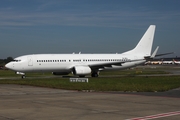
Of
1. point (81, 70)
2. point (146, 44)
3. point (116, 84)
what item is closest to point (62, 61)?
point (81, 70)

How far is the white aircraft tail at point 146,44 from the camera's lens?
5341 cm

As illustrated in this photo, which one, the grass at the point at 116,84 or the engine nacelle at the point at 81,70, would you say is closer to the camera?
the grass at the point at 116,84

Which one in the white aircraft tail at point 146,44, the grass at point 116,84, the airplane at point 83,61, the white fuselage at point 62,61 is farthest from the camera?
the white aircraft tail at point 146,44

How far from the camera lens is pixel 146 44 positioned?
54.0 metres

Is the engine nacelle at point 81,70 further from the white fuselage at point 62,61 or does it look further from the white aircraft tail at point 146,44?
the white aircraft tail at point 146,44

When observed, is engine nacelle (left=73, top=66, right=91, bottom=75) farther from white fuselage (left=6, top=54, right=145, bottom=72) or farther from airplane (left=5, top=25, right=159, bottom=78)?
white fuselage (left=6, top=54, right=145, bottom=72)

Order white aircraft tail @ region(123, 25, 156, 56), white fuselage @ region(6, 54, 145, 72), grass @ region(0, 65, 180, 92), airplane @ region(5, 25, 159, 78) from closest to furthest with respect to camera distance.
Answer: grass @ region(0, 65, 180, 92) → white fuselage @ region(6, 54, 145, 72) → airplane @ region(5, 25, 159, 78) → white aircraft tail @ region(123, 25, 156, 56)

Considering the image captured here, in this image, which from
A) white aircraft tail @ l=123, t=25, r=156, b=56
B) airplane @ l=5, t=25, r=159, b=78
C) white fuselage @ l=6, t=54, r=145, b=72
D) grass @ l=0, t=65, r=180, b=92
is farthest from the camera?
white aircraft tail @ l=123, t=25, r=156, b=56

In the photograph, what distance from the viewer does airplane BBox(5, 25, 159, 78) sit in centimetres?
4591

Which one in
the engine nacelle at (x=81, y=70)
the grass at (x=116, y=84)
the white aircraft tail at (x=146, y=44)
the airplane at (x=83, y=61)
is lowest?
the grass at (x=116, y=84)

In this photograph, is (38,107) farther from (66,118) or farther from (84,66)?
(84,66)

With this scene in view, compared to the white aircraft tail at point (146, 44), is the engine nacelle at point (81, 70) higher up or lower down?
lower down

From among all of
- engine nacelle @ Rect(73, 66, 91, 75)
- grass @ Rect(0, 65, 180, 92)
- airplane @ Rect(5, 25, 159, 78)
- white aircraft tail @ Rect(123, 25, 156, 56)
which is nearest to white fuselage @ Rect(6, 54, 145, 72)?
airplane @ Rect(5, 25, 159, 78)

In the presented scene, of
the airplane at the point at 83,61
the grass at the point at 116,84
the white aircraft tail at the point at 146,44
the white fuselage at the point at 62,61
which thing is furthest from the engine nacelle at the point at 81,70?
the white aircraft tail at the point at 146,44
